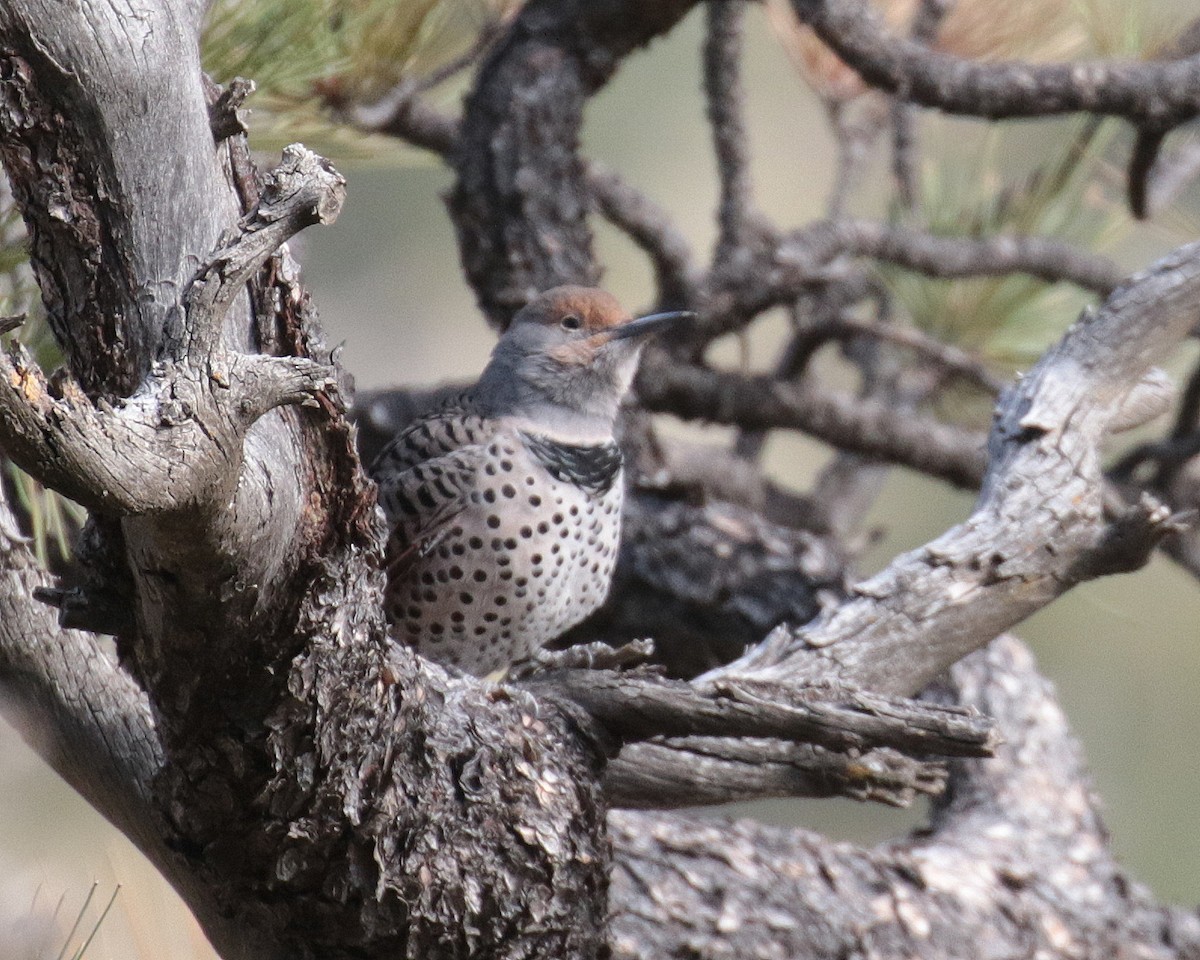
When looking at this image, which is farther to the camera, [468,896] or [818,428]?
[818,428]

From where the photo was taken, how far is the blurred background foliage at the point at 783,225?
212 centimetres

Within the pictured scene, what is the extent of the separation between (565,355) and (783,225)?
19.5 ft

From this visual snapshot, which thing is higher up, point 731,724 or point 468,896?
point 731,724

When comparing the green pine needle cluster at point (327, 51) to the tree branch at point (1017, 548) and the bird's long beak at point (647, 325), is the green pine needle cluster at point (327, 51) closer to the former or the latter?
the bird's long beak at point (647, 325)

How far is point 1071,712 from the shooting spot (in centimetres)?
694

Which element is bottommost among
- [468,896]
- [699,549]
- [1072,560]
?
[468,896]

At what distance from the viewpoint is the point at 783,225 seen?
328 inches

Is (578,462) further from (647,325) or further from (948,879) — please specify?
(948,879)

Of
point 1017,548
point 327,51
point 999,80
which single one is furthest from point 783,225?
point 1017,548

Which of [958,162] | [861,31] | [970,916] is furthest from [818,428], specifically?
[958,162]

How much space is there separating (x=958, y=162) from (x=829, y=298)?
1.32 m

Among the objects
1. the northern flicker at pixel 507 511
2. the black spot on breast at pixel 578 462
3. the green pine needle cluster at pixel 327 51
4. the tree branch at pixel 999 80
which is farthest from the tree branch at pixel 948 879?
the green pine needle cluster at pixel 327 51

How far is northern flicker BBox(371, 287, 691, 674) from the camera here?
7.52 feet

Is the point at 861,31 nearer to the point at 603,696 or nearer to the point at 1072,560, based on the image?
the point at 1072,560
